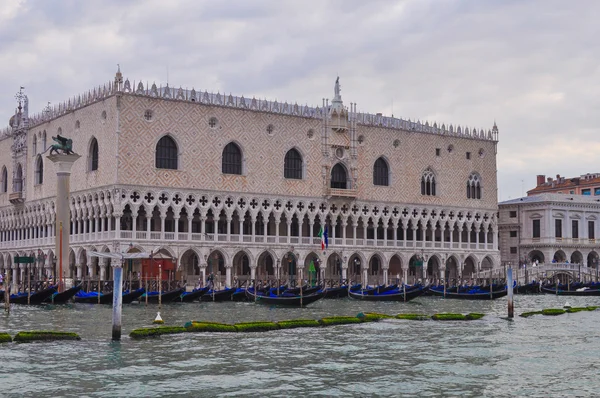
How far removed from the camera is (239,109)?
4628 cm

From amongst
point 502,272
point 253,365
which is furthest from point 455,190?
point 253,365

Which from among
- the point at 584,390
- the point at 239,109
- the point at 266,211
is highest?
the point at 239,109

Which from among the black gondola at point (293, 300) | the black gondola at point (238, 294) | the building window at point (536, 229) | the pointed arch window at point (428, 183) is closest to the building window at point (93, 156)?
the black gondola at point (238, 294)

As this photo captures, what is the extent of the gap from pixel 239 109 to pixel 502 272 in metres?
17.2

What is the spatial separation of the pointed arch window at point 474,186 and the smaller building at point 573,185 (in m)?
19.2

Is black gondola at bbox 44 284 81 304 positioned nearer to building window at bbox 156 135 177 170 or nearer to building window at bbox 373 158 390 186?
building window at bbox 156 135 177 170

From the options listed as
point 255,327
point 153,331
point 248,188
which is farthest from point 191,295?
point 153,331

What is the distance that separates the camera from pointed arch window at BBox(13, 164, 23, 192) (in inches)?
2065

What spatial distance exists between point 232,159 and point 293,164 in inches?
135

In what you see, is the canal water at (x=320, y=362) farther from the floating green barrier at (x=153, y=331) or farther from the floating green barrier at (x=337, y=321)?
the floating green barrier at (x=337, y=321)

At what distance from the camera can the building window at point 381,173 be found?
168 ft

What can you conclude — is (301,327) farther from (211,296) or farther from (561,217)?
(561,217)

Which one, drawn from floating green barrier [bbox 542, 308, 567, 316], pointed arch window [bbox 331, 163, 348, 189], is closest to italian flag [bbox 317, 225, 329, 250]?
pointed arch window [bbox 331, 163, 348, 189]

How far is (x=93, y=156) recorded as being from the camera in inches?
1796
